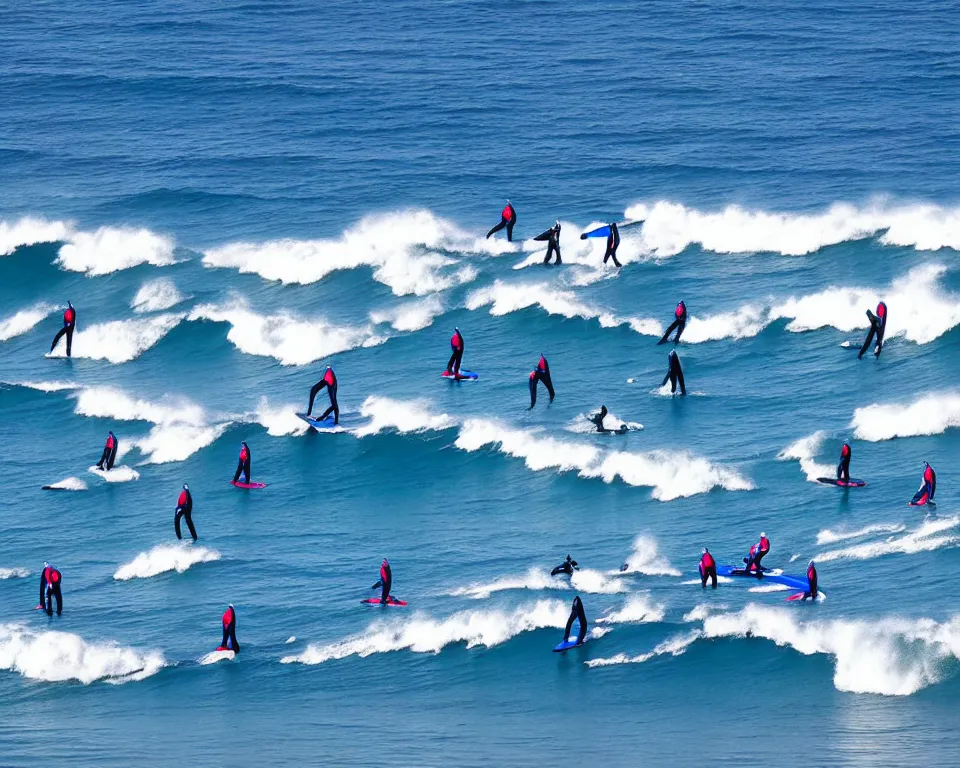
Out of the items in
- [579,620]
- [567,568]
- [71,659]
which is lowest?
[71,659]

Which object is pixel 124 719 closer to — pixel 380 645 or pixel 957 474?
pixel 380 645

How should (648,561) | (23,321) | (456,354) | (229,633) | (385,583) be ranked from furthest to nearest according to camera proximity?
1. (23,321)
2. (456,354)
3. (648,561)
4. (385,583)
5. (229,633)

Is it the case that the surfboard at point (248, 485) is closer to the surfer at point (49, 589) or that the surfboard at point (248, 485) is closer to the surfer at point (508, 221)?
the surfer at point (49, 589)

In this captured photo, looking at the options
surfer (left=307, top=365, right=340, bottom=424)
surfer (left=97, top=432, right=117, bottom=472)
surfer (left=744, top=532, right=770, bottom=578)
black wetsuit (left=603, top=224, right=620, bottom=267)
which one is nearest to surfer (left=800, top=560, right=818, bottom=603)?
surfer (left=744, top=532, right=770, bottom=578)

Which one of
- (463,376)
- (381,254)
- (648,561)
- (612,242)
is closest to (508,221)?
(612,242)

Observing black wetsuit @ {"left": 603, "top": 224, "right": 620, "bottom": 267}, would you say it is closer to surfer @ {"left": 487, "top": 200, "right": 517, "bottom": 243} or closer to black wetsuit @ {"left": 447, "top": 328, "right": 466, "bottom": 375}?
surfer @ {"left": 487, "top": 200, "right": 517, "bottom": 243}

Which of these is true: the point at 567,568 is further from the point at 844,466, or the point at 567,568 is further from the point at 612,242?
the point at 612,242

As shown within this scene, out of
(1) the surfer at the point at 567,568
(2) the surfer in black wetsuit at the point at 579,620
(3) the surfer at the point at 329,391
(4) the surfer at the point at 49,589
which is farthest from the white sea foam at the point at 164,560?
(2) the surfer in black wetsuit at the point at 579,620
